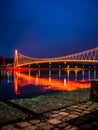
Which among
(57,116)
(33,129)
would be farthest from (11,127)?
(57,116)

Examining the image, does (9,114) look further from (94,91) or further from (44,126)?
(94,91)

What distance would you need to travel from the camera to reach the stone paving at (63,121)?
3.08m

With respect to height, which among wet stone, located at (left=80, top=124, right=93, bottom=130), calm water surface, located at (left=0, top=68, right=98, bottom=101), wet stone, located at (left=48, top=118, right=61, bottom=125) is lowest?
calm water surface, located at (left=0, top=68, right=98, bottom=101)

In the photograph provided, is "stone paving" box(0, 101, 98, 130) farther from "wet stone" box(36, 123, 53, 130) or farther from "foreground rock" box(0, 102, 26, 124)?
"foreground rock" box(0, 102, 26, 124)

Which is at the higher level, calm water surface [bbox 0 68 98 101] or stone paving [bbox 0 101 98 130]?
stone paving [bbox 0 101 98 130]

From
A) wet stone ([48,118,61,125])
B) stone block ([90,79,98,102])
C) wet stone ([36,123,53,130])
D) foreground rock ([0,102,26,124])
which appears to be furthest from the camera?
stone block ([90,79,98,102])

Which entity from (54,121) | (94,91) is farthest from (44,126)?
(94,91)

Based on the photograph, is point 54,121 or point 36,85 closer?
point 54,121

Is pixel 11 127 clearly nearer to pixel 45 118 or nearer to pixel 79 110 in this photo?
pixel 45 118

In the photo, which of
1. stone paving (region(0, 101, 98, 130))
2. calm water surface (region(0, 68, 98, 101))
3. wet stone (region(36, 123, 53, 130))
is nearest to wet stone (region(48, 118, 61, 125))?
stone paving (region(0, 101, 98, 130))

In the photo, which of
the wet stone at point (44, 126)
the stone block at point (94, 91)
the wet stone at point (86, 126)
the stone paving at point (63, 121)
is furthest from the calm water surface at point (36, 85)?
the wet stone at point (86, 126)

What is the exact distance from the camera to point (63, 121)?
335 centimetres

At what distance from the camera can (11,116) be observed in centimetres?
369

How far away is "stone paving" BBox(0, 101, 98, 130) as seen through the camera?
121 inches
